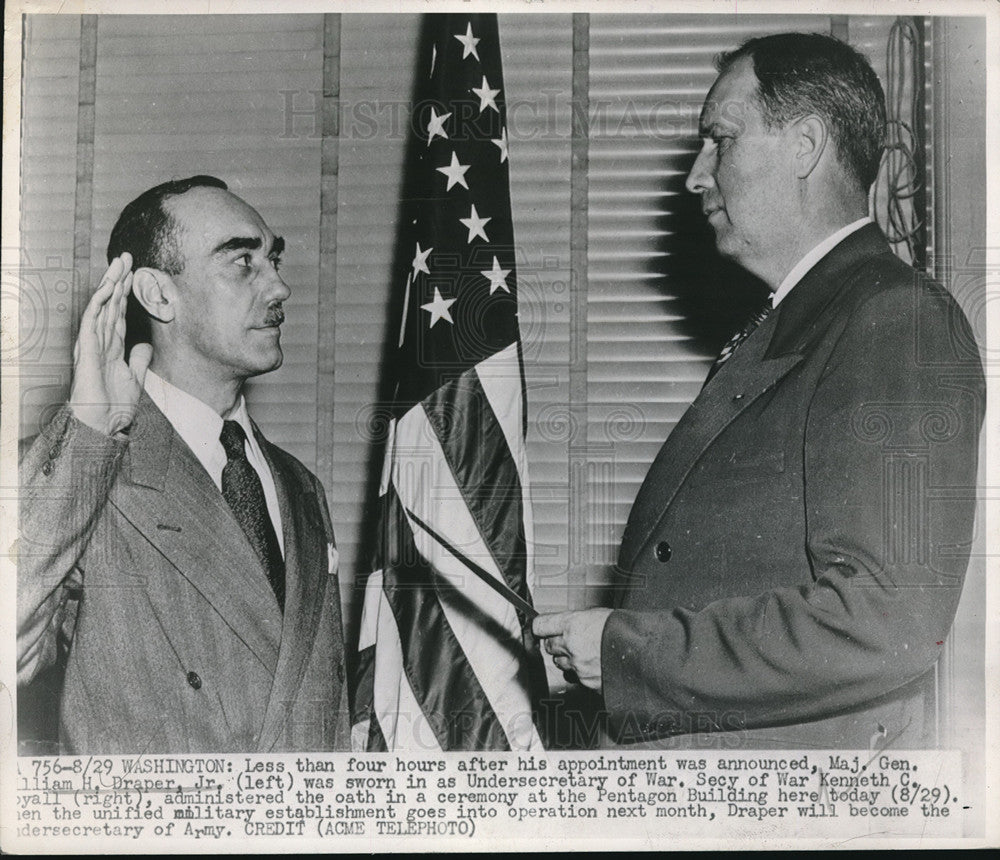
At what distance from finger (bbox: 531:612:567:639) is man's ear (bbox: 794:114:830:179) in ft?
4.49

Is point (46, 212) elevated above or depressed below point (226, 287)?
above

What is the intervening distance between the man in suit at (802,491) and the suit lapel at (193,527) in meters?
0.79

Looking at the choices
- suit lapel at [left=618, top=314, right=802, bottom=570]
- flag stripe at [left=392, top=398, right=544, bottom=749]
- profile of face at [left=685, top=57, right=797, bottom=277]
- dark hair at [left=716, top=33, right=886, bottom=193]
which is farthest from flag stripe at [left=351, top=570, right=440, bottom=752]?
dark hair at [left=716, top=33, right=886, bottom=193]

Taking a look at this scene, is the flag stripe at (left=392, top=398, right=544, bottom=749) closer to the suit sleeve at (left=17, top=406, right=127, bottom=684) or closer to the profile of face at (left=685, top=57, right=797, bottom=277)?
the suit sleeve at (left=17, top=406, right=127, bottom=684)

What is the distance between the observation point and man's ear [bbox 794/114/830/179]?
3.01 m

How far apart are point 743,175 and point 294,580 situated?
1.68 m

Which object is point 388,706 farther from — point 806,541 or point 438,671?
point 806,541

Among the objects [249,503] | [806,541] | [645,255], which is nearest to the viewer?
[806,541]

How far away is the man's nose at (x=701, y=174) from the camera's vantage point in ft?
10.3

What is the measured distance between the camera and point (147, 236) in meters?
3.15

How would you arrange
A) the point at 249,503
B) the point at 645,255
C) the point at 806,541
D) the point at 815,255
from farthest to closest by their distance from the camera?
the point at 645,255 → the point at 249,503 → the point at 815,255 → the point at 806,541

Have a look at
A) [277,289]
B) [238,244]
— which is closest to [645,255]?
[277,289]
